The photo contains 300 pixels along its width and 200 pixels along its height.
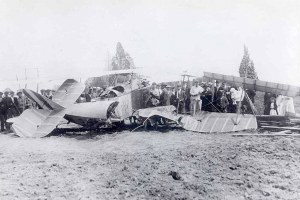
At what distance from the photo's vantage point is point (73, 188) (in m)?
6.58

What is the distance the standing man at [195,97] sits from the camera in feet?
44.0

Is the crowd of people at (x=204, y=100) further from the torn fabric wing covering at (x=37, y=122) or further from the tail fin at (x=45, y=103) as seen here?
the tail fin at (x=45, y=103)

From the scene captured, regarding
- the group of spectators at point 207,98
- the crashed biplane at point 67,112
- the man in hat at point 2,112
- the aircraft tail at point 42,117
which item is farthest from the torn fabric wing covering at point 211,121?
the man in hat at point 2,112

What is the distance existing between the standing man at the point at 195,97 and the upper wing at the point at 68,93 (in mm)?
5031

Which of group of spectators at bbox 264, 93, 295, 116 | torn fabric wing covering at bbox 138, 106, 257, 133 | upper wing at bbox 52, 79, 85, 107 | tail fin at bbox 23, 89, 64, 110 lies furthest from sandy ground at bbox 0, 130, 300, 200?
group of spectators at bbox 264, 93, 295, 116

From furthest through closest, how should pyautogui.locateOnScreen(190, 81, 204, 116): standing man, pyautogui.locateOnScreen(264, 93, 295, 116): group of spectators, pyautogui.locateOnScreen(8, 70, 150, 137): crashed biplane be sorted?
pyautogui.locateOnScreen(264, 93, 295, 116): group of spectators → pyautogui.locateOnScreen(190, 81, 204, 116): standing man → pyautogui.locateOnScreen(8, 70, 150, 137): crashed biplane

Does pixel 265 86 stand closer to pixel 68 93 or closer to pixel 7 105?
pixel 68 93

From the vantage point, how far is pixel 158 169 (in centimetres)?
748

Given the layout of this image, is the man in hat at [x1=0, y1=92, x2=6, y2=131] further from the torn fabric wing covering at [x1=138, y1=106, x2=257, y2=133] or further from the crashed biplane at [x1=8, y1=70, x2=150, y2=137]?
the torn fabric wing covering at [x1=138, y1=106, x2=257, y2=133]

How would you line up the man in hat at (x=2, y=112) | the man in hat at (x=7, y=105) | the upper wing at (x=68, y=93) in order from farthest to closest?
the man in hat at (x=7, y=105) → the man in hat at (x=2, y=112) → the upper wing at (x=68, y=93)

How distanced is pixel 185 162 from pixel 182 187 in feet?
4.64

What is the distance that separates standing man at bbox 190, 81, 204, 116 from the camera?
13398mm

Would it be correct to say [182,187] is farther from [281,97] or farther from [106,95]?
[281,97]

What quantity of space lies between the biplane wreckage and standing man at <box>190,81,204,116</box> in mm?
423
